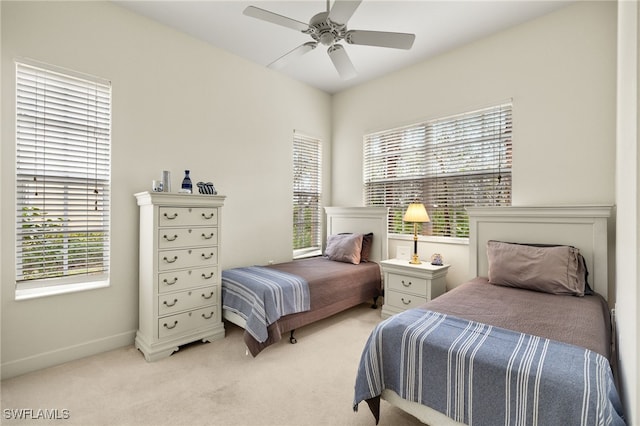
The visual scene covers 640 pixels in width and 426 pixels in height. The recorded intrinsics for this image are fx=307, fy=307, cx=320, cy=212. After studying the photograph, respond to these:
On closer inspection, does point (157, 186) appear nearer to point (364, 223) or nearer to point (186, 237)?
point (186, 237)

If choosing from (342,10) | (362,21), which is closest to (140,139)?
(342,10)

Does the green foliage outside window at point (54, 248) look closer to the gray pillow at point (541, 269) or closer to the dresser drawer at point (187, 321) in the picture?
the dresser drawer at point (187, 321)

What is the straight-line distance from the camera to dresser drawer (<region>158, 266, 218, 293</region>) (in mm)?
2574

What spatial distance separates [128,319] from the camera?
2783mm

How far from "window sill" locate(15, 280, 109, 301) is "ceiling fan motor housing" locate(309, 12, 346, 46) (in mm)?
2687

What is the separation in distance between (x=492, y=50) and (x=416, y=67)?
0.84 metres

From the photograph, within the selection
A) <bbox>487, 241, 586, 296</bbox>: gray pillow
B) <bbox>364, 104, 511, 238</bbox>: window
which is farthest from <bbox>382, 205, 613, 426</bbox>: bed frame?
<bbox>364, 104, 511, 238</bbox>: window

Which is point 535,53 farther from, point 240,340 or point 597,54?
point 240,340

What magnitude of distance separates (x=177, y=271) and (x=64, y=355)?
40.7 inches

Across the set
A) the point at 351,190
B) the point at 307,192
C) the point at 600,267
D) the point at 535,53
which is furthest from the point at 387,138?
the point at 600,267

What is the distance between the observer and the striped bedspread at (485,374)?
3.70 feet

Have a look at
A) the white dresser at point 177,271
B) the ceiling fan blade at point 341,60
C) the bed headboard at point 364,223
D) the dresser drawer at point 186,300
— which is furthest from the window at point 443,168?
the dresser drawer at point 186,300

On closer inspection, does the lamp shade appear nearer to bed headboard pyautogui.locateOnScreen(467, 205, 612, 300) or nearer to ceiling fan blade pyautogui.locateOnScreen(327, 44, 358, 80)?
bed headboard pyautogui.locateOnScreen(467, 205, 612, 300)

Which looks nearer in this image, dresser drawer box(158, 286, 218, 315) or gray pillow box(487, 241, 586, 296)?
gray pillow box(487, 241, 586, 296)
